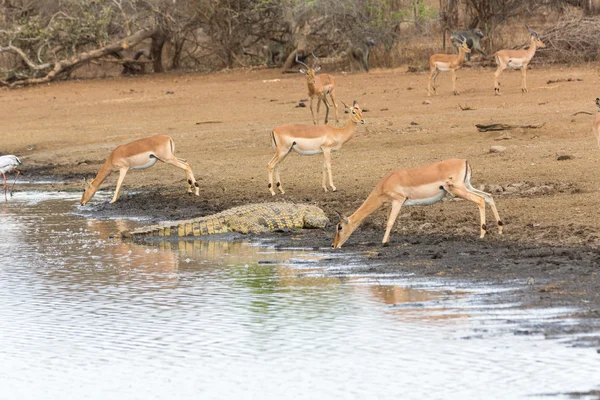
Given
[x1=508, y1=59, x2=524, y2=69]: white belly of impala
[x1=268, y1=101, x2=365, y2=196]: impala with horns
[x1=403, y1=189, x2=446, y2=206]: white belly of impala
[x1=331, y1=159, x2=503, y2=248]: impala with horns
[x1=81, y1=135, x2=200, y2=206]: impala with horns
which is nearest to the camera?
[x1=331, y1=159, x2=503, y2=248]: impala with horns

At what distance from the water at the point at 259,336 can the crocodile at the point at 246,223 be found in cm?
101

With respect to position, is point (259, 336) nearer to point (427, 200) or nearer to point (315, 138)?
point (427, 200)

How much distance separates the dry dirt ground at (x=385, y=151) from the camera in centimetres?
951

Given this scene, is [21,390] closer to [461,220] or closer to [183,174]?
[461,220]

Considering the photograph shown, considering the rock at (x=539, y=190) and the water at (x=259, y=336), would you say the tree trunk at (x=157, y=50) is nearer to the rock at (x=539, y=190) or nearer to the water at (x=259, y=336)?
the rock at (x=539, y=190)

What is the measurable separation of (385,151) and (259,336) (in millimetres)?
9262

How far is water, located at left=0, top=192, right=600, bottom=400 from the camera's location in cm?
601

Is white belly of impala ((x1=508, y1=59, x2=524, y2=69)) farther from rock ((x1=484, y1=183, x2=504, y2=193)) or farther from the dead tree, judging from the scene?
the dead tree

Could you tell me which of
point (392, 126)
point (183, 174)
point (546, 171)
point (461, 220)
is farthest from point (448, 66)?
point (461, 220)

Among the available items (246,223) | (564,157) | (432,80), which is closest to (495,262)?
(246,223)

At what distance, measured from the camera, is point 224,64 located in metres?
31.2

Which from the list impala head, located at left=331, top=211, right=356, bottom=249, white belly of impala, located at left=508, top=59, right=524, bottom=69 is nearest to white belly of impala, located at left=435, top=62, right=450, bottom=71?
white belly of impala, located at left=508, top=59, right=524, bottom=69

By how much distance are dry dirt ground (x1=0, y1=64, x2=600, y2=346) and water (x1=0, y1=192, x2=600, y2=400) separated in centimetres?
74

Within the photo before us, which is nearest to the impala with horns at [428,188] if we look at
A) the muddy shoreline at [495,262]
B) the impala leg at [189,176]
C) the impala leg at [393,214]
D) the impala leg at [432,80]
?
A: the impala leg at [393,214]
